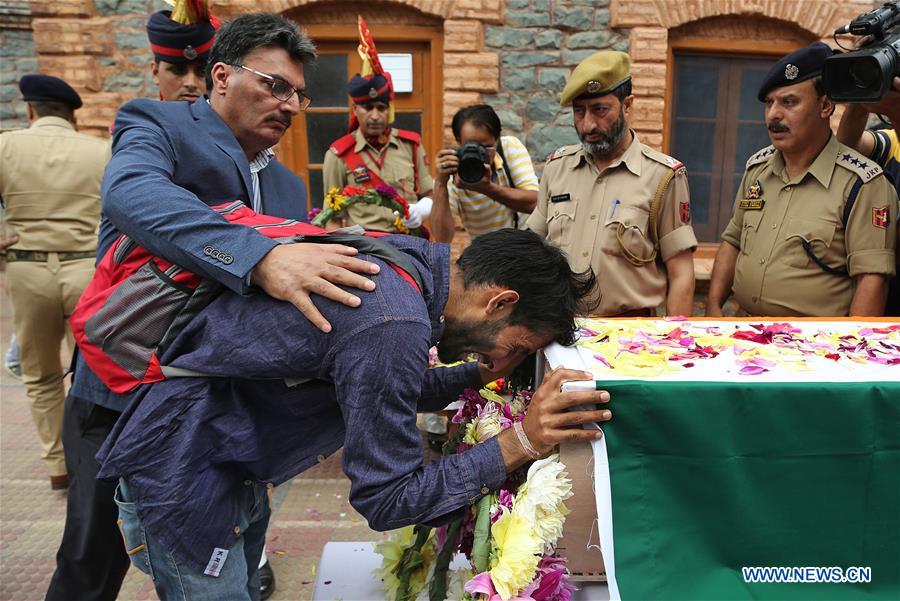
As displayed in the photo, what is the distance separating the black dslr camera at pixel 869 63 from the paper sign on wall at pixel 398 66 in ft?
12.3

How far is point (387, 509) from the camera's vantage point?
4.21 ft

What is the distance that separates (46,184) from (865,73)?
3669 mm

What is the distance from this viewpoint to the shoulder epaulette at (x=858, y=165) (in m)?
2.51

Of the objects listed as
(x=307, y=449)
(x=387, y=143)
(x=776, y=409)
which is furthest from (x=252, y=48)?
(x=387, y=143)

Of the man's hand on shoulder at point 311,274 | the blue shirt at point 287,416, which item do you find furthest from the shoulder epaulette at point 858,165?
the man's hand on shoulder at point 311,274

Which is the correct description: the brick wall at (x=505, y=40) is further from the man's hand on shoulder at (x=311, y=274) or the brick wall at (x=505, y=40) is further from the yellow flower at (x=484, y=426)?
the man's hand on shoulder at (x=311, y=274)

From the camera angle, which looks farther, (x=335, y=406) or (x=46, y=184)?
(x=46, y=184)

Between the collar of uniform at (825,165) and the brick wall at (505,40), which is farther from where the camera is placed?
the brick wall at (505,40)

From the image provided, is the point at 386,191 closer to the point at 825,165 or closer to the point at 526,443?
the point at 825,165

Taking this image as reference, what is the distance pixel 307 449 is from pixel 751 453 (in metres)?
0.98

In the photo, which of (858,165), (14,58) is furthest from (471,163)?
(14,58)

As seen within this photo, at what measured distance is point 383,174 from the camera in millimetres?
4312

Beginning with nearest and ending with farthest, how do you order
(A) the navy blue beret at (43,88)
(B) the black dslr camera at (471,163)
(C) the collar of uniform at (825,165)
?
(C) the collar of uniform at (825,165) < (B) the black dslr camera at (471,163) < (A) the navy blue beret at (43,88)

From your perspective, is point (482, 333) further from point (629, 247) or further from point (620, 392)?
point (629, 247)
